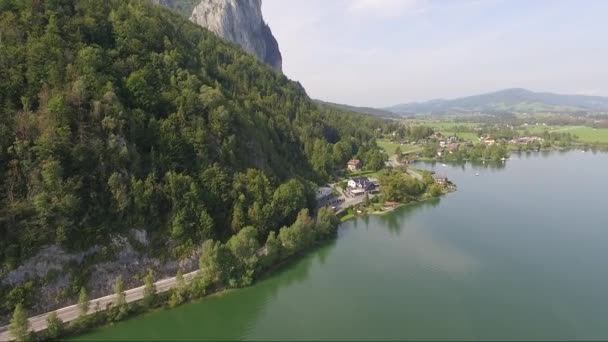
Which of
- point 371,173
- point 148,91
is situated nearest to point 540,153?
point 371,173

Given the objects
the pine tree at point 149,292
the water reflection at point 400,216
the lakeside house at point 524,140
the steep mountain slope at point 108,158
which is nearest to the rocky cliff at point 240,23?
the steep mountain slope at point 108,158

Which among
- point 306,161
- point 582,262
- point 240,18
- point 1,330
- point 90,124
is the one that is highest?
point 240,18

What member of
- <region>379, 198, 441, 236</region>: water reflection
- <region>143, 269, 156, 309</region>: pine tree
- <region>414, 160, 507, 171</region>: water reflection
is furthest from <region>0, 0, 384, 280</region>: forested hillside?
<region>414, 160, 507, 171</region>: water reflection

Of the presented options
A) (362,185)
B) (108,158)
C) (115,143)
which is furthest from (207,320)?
(362,185)

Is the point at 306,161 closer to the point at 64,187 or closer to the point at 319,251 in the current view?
the point at 319,251

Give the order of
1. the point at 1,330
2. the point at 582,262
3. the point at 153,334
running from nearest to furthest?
the point at 1,330
the point at 153,334
the point at 582,262

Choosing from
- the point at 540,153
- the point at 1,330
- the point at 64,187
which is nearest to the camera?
the point at 1,330

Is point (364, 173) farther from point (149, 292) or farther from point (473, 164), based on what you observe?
point (149, 292)
